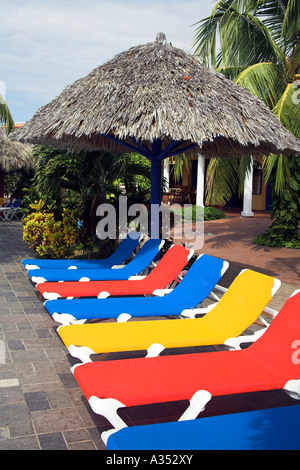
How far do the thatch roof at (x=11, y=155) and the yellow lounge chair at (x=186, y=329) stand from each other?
14.6 metres

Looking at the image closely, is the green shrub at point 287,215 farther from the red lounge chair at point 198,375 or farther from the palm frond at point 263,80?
the red lounge chair at point 198,375

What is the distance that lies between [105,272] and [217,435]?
14.4 feet

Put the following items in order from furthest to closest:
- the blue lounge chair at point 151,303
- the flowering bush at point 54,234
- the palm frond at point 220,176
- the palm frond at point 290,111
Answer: the palm frond at point 220,176, the palm frond at point 290,111, the flowering bush at point 54,234, the blue lounge chair at point 151,303

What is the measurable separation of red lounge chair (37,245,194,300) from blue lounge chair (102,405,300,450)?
293cm

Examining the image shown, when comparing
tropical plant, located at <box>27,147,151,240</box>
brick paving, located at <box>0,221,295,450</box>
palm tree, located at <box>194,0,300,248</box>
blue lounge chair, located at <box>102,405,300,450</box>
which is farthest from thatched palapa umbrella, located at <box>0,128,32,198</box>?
blue lounge chair, located at <box>102,405,300,450</box>

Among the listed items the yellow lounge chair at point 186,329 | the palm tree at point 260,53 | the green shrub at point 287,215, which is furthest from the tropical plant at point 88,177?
the yellow lounge chair at point 186,329

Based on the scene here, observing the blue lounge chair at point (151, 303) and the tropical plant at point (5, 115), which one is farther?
the tropical plant at point (5, 115)

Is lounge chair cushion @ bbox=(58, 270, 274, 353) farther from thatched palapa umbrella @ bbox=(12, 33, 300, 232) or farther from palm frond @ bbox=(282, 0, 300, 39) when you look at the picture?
palm frond @ bbox=(282, 0, 300, 39)

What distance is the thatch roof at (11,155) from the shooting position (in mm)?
17594

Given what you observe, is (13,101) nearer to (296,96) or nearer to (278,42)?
(278,42)

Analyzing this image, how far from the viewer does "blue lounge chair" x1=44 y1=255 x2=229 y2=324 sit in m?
4.59

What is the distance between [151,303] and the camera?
16.8 ft

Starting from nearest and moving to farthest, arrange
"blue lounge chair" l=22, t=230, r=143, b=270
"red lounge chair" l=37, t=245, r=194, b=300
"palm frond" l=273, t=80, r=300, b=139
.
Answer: "red lounge chair" l=37, t=245, r=194, b=300
"blue lounge chair" l=22, t=230, r=143, b=270
"palm frond" l=273, t=80, r=300, b=139

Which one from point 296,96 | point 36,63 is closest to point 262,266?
point 296,96
